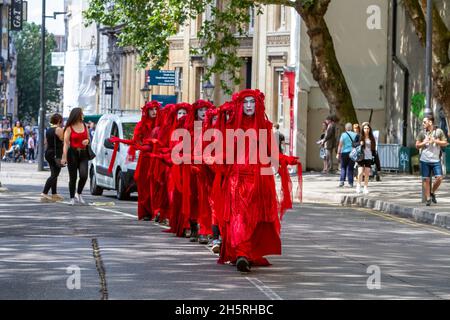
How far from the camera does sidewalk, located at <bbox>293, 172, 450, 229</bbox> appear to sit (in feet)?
83.7

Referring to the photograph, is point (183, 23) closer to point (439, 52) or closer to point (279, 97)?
point (439, 52)

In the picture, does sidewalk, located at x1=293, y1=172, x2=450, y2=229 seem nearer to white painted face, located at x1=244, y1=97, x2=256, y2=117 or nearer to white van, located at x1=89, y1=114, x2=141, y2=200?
white van, located at x1=89, y1=114, x2=141, y2=200

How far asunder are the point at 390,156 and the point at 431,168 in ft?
58.3

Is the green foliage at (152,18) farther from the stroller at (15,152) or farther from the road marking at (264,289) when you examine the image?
the stroller at (15,152)

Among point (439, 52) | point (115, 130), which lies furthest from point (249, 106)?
point (439, 52)

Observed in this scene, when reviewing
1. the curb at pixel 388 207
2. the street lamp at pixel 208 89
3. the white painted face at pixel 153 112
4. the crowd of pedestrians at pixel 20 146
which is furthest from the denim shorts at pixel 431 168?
the crowd of pedestrians at pixel 20 146

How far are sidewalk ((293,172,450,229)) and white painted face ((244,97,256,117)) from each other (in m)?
9.56

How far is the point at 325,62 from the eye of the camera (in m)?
38.4

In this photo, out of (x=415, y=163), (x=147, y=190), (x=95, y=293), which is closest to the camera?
(x=95, y=293)

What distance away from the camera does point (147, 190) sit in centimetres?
2227

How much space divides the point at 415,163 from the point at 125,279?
31.0 metres

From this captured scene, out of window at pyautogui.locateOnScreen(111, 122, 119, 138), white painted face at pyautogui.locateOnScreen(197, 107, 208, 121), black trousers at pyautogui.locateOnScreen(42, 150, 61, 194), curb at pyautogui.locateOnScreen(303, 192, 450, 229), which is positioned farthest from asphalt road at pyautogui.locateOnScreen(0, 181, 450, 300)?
window at pyautogui.locateOnScreen(111, 122, 119, 138)
